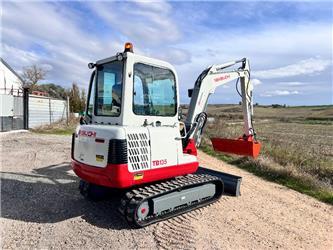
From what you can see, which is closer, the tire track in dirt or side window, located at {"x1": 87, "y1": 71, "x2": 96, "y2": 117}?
the tire track in dirt

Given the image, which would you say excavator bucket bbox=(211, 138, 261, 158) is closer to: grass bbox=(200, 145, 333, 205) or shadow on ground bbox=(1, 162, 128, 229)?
grass bbox=(200, 145, 333, 205)

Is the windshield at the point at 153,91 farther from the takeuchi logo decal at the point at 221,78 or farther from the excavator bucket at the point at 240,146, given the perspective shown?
the excavator bucket at the point at 240,146

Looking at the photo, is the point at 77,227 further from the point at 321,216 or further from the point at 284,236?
the point at 321,216

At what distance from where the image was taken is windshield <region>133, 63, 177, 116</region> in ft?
18.1

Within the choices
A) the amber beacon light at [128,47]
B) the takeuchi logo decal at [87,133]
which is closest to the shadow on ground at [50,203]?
the takeuchi logo decal at [87,133]

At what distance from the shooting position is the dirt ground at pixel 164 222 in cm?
470

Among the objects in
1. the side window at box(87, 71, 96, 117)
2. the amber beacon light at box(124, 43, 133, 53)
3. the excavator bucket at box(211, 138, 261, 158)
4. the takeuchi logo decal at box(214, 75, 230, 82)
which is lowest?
the excavator bucket at box(211, 138, 261, 158)

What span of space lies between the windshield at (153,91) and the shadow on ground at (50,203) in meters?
1.97

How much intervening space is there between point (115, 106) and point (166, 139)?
1049 millimetres

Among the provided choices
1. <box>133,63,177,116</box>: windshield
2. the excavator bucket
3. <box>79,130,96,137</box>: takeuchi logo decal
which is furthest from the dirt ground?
<box>133,63,177,116</box>: windshield

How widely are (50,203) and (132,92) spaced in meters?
2.82

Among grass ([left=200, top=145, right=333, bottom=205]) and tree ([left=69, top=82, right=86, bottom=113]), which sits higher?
tree ([left=69, top=82, right=86, bottom=113])

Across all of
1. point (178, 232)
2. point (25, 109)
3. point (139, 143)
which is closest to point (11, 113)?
point (25, 109)

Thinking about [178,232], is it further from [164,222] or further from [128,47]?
[128,47]
